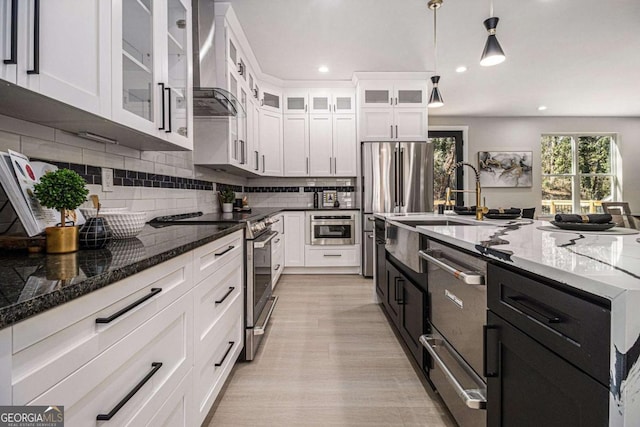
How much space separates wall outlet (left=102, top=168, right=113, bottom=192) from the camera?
1618 mm

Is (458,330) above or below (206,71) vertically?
below

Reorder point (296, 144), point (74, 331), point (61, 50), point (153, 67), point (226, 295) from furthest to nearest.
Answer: point (296, 144)
point (226, 295)
point (153, 67)
point (61, 50)
point (74, 331)

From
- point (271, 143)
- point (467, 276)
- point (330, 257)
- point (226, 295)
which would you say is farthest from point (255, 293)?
point (271, 143)

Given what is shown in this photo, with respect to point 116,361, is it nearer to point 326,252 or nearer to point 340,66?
point 326,252

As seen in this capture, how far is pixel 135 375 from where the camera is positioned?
2.67 ft

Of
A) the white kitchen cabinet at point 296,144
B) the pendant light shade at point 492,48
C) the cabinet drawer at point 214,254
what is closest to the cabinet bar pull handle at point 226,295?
the cabinet drawer at point 214,254

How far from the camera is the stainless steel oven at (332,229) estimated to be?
441 centimetres

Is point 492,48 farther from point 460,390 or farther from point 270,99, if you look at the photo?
A: point 270,99

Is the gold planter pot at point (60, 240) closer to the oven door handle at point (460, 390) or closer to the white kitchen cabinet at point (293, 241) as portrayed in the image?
the oven door handle at point (460, 390)

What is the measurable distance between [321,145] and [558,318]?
414 cm

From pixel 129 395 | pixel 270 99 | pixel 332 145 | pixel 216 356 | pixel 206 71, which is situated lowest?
pixel 216 356

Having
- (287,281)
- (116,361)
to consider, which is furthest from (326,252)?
(116,361)

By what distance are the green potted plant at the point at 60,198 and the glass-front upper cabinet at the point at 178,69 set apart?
760 millimetres

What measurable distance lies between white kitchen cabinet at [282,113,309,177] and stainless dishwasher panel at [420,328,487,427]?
3418 mm
